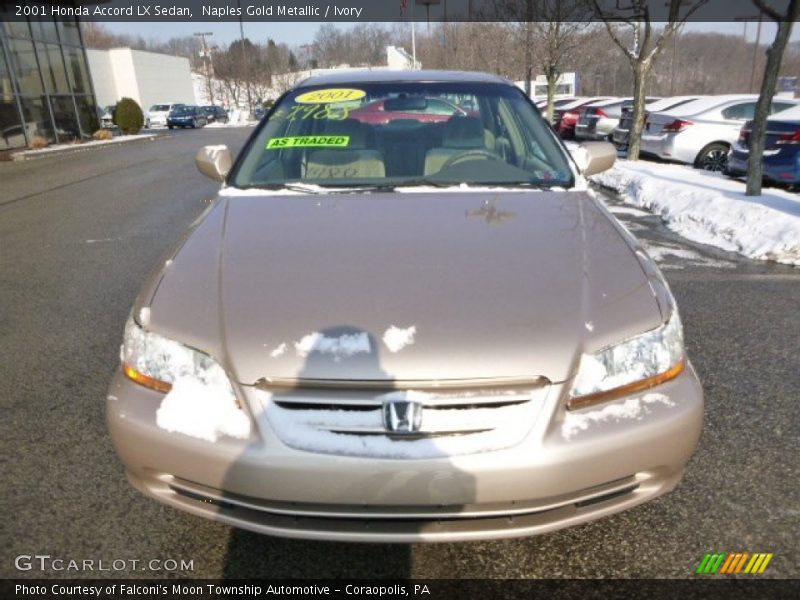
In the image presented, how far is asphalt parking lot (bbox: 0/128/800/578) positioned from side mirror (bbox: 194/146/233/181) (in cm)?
130

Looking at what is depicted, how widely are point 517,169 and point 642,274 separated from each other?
43.3 inches

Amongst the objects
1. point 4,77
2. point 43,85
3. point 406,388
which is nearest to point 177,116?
point 43,85

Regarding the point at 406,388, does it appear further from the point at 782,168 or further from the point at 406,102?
the point at 782,168

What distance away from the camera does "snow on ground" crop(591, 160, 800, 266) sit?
5449mm

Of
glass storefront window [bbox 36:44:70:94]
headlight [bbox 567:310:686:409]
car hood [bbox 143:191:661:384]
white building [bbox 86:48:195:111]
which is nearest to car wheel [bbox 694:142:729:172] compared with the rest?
car hood [bbox 143:191:661:384]

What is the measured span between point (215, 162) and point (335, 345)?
1.83m

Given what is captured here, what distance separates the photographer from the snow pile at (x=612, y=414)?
63.5 inches

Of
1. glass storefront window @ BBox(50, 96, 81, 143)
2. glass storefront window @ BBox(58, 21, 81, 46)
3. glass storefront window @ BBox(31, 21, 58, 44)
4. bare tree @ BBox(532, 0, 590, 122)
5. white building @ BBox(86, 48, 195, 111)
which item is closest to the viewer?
bare tree @ BBox(532, 0, 590, 122)

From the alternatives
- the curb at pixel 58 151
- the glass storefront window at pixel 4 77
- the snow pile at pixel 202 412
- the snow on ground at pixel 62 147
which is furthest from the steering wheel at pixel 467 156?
the glass storefront window at pixel 4 77

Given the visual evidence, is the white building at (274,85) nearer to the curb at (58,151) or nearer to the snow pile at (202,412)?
the curb at (58,151)

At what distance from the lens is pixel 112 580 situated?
192 cm

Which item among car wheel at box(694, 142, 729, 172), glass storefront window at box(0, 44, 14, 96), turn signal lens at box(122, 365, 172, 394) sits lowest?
car wheel at box(694, 142, 729, 172)

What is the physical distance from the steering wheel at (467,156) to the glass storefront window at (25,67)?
886 inches

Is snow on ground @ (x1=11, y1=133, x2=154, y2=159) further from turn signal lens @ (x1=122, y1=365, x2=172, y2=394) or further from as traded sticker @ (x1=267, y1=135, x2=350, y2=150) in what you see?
turn signal lens @ (x1=122, y1=365, x2=172, y2=394)
